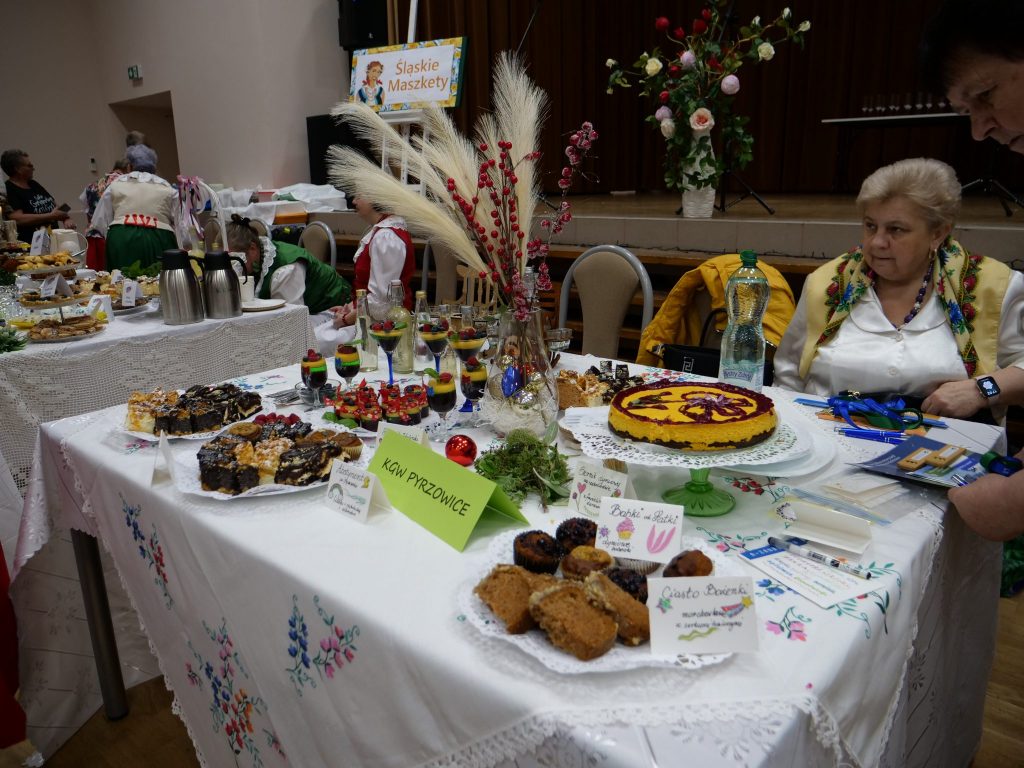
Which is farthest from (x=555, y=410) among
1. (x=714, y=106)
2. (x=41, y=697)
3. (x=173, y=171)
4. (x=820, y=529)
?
(x=173, y=171)

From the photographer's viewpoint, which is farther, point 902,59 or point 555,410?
point 902,59

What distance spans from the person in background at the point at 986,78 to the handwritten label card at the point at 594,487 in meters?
0.47

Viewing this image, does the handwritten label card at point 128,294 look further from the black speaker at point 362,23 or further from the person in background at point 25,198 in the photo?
the black speaker at point 362,23

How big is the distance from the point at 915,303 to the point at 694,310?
0.65 metres

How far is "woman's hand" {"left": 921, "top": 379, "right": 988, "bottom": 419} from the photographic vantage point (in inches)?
62.2

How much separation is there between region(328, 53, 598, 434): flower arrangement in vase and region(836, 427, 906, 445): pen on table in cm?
56

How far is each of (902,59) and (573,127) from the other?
3.06 meters

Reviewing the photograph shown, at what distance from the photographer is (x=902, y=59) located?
21.7 feet

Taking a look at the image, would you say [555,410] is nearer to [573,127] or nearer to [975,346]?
[975,346]

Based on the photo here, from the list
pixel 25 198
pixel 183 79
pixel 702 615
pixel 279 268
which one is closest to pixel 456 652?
pixel 702 615

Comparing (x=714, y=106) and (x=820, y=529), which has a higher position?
(x=714, y=106)

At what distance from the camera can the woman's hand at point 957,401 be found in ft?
5.19

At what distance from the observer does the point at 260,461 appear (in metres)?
1.17

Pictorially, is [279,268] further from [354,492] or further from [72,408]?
[354,492]
